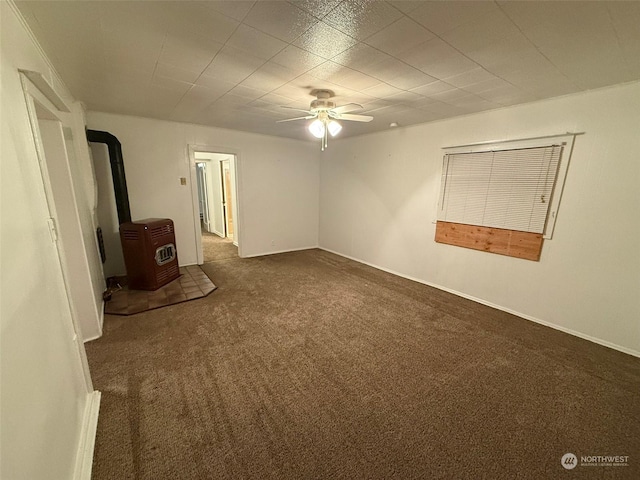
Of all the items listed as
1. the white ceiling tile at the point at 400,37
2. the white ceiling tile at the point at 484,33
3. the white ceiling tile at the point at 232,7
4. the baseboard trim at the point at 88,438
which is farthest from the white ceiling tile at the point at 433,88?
the baseboard trim at the point at 88,438

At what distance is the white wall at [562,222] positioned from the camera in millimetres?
2332

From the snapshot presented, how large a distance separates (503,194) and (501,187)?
0.29 ft

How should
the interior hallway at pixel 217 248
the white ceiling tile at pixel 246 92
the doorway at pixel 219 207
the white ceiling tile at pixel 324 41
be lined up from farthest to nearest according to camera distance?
the doorway at pixel 219 207 < the interior hallway at pixel 217 248 < the white ceiling tile at pixel 246 92 < the white ceiling tile at pixel 324 41

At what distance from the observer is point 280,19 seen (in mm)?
1449

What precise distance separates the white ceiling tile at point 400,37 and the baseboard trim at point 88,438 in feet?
9.57

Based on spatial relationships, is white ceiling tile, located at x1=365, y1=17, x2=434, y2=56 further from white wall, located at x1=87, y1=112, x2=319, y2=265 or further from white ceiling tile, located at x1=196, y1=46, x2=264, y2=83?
white wall, located at x1=87, y1=112, x2=319, y2=265

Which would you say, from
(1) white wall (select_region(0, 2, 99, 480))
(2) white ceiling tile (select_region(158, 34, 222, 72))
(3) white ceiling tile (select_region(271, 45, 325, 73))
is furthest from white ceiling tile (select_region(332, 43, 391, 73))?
(1) white wall (select_region(0, 2, 99, 480))

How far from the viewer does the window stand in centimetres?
272

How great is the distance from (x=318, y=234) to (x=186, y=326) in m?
3.83

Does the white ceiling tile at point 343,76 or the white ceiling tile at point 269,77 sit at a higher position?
the white ceiling tile at point 343,76

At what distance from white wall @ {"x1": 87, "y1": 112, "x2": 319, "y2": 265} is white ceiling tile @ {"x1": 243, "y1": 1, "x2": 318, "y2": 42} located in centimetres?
325

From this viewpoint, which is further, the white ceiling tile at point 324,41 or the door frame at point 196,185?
the door frame at point 196,185

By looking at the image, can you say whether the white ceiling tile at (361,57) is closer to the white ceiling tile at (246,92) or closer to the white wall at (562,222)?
the white ceiling tile at (246,92)

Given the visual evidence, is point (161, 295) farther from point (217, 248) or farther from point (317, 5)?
point (317, 5)
